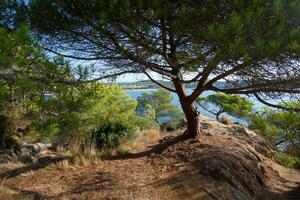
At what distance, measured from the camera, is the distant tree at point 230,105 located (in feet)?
55.2

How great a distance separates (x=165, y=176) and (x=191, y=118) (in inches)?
81.4

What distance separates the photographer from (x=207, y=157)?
21.2 ft

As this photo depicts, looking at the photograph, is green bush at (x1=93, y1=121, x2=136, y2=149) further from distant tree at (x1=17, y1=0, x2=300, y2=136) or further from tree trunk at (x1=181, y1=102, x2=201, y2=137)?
distant tree at (x1=17, y1=0, x2=300, y2=136)

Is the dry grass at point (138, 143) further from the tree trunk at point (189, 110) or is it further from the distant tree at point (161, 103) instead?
the distant tree at point (161, 103)

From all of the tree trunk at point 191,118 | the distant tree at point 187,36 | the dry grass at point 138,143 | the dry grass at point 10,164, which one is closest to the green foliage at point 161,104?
the dry grass at point 138,143

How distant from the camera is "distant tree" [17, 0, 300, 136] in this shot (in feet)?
13.2

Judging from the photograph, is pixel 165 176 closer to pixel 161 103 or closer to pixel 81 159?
pixel 81 159

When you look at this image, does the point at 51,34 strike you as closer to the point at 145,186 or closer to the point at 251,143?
the point at 145,186

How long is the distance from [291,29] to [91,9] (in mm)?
2619

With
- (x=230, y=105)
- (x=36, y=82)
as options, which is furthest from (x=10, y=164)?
(x=230, y=105)

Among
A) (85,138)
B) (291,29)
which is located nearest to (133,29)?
(291,29)

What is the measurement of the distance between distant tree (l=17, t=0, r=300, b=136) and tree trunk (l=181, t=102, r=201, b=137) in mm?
627

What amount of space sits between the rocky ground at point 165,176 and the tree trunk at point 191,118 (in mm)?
197

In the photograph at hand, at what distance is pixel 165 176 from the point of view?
5.64m
